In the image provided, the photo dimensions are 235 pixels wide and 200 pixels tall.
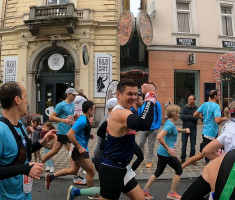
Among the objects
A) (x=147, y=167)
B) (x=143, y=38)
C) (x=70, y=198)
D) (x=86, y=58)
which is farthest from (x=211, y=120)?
(x=86, y=58)

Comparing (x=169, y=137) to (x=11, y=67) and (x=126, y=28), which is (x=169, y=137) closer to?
(x=126, y=28)

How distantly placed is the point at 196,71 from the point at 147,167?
10.8 m

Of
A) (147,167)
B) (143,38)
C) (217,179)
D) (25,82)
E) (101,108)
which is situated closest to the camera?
(217,179)

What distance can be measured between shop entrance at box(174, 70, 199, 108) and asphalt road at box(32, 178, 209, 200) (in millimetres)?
10729

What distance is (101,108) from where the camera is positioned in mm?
14766

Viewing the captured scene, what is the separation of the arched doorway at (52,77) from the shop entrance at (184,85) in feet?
22.1

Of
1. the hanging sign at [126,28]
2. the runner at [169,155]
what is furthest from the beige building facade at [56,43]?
the runner at [169,155]

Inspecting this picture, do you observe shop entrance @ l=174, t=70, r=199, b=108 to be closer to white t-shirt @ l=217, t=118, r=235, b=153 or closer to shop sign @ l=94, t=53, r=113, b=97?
shop sign @ l=94, t=53, r=113, b=97

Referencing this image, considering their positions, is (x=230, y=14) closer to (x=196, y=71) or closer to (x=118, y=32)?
(x=196, y=71)

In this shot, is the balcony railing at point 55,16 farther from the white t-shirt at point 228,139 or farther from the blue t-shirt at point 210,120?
the white t-shirt at point 228,139

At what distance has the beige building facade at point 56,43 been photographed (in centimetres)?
1492

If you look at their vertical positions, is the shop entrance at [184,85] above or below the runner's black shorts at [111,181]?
above

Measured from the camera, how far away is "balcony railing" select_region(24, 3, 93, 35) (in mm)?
14578

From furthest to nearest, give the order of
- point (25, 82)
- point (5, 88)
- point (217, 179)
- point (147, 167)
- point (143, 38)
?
1. point (25, 82)
2. point (143, 38)
3. point (147, 167)
4. point (5, 88)
5. point (217, 179)
